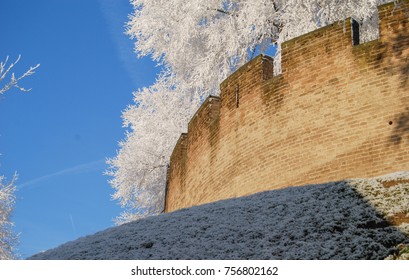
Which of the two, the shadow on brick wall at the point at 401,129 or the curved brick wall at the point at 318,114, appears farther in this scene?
the curved brick wall at the point at 318,114

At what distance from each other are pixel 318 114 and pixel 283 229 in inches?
142

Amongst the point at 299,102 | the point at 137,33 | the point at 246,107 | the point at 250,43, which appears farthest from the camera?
the point at 137,33

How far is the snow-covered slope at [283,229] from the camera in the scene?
9.84 meters

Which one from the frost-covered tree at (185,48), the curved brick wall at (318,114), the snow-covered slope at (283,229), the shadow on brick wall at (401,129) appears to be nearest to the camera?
the snow-covered slope at (283,229)

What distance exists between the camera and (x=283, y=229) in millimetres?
10516

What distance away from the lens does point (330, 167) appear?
43.3 ft

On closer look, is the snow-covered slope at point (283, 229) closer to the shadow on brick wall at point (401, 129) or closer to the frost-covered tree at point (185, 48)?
the shadow on brick wall at point (401, 129)

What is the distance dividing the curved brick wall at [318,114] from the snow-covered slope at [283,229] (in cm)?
110

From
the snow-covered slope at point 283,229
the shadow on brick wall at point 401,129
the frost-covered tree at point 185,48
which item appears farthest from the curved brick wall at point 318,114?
the frost-covered tree at point 185,48

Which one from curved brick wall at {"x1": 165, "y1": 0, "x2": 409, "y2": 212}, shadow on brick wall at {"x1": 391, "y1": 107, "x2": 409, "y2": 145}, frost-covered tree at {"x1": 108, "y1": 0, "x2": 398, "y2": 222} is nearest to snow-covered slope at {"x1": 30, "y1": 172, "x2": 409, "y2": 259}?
shadow on brick wall at {"x1": 391, "y1": 107, "x2": 409, "y2": 145}

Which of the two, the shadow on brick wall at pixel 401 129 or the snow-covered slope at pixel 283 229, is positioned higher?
the shadow on brick wall at pixel 401 129
